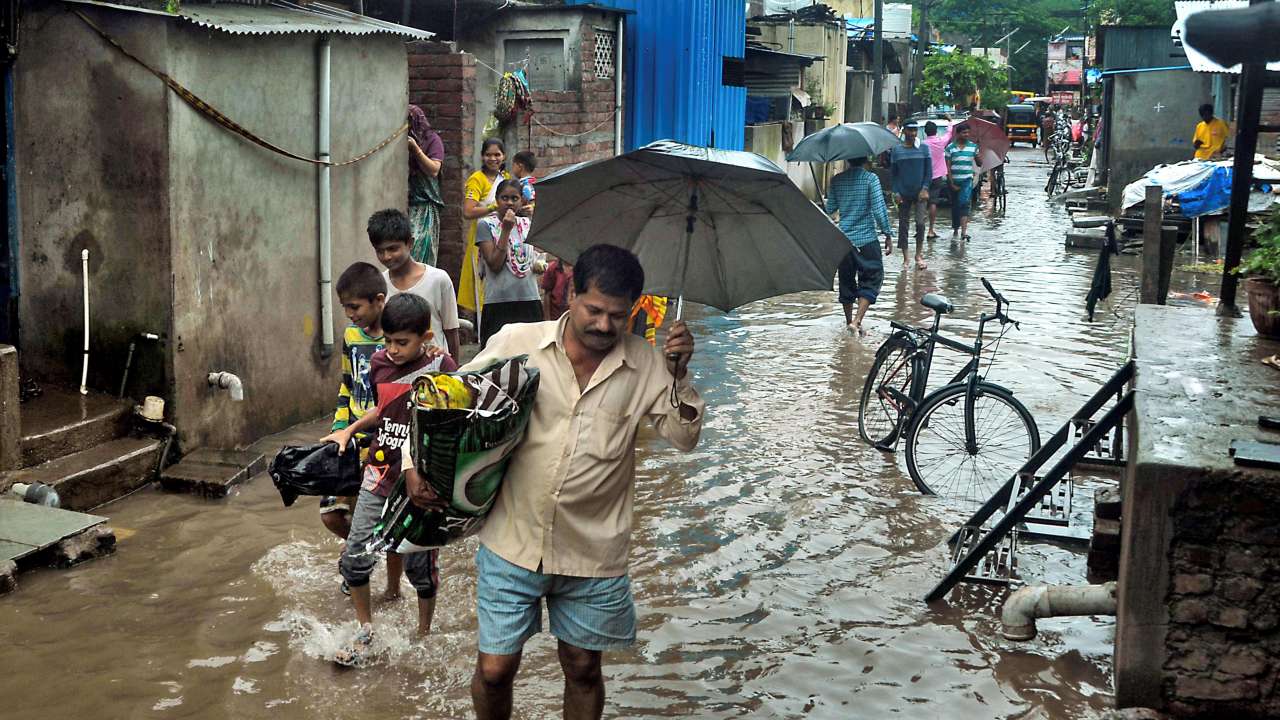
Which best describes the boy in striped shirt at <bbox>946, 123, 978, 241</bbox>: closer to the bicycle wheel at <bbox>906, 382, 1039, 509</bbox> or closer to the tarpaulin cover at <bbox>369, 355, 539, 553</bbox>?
the bicycle wheel at <bbox>906, 382, 1039, 509</bbox>


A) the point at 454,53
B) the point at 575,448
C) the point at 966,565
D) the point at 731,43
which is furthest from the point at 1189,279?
the point at 575,448

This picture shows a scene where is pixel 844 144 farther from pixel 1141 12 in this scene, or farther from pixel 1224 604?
pixel 1141 12

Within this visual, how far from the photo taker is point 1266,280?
648cm

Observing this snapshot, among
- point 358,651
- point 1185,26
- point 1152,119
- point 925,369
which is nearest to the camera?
point 358,651

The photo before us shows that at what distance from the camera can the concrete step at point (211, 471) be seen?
22.0 ft

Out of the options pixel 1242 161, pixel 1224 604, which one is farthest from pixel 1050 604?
pixel 1242 161

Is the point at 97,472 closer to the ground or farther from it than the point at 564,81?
closer to the ground

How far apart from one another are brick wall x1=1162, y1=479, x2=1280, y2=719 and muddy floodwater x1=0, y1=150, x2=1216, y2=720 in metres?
0.46

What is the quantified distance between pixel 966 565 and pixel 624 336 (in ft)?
8.25

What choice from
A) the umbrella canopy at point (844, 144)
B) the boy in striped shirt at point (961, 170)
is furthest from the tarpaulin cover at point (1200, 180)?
the umbrella canopy at point (844, 144)

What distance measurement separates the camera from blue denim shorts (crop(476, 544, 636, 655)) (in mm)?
3592

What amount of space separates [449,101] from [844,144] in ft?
13.7

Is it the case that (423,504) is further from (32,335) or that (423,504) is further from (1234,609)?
(32,335)

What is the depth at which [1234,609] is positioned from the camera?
4.27 metres
